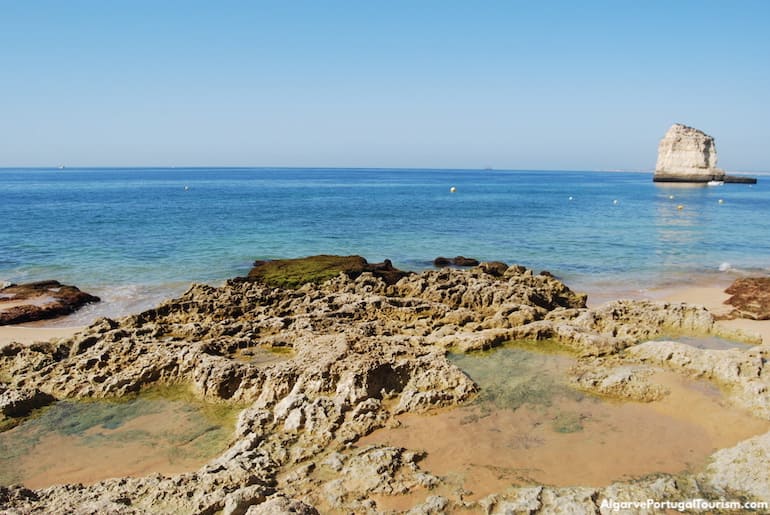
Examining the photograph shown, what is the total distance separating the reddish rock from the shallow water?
7.98m

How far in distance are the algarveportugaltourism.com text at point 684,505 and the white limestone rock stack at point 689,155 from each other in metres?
112

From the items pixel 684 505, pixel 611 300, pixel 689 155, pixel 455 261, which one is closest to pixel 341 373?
pixel 684 505

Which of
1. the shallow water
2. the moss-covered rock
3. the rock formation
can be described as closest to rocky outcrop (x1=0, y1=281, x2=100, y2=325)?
the rock formation

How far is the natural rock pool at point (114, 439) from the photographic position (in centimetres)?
733

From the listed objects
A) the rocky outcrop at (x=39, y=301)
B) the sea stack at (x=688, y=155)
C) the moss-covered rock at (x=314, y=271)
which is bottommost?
the rocky outcrop at (x=39, y=301)

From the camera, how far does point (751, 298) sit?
16.6 m

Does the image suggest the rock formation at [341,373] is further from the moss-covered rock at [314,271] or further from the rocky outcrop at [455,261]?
the rocky outcrop at [455,261]

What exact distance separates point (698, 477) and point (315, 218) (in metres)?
41.0

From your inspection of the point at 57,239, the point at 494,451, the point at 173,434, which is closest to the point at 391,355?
the point at 494,451

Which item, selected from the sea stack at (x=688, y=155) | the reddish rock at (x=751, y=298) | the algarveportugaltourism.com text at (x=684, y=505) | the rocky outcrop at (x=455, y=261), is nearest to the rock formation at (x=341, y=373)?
the algarveportugaltourism.com text at (x=684, y=505)

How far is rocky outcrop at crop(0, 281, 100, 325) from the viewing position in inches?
627

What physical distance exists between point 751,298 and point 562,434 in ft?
42.6

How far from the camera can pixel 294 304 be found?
48.7ft

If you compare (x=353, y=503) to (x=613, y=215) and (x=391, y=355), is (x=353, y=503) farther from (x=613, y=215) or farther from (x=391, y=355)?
(x=613, y=215)
